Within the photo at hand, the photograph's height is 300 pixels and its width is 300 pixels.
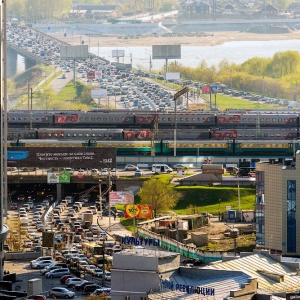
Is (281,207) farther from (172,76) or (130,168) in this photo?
(172,76)

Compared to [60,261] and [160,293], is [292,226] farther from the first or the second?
[160,293]

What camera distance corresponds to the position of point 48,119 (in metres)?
76.7

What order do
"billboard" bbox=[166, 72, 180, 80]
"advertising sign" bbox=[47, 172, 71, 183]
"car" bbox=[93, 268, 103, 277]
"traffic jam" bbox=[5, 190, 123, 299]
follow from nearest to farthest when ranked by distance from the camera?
"traffic jam" bbox=[5, 190, 123, 299] < "car" bbox=[93, 268, 103, 277] < "advertising sign" bbox=[47, 172, 71, 183] < "billboard" bbox=[166, 72, 180, 80]

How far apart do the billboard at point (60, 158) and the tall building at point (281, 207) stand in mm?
18659

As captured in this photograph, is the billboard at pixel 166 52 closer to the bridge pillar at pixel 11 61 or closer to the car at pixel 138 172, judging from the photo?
the bridge pillar at pixel 11 61

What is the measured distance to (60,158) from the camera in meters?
57.3

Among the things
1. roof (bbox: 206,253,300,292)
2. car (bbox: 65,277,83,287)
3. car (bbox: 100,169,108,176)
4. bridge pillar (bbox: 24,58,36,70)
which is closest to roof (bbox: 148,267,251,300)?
roof (bbox: 206,253,300,292)

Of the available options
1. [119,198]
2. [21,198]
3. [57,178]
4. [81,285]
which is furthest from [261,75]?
[81,285]

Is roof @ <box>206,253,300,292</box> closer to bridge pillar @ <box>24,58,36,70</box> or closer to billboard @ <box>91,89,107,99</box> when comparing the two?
billboard @ <box>91,89,107,99</box>

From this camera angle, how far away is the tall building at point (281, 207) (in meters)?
38.2

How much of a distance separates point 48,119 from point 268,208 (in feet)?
127

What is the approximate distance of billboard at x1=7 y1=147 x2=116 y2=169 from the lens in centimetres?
5719

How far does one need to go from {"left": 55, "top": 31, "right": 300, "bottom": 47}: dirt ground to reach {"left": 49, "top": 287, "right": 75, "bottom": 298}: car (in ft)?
424

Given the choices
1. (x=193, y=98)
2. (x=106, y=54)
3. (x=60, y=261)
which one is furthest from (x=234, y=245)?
(x=106, y=54)
